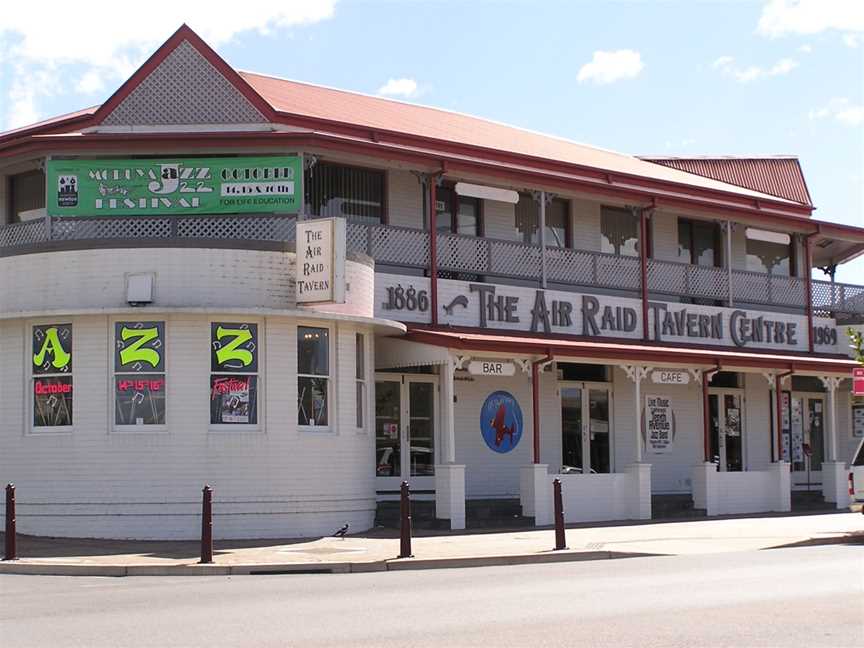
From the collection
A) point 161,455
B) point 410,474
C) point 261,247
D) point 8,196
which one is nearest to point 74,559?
point 161,455

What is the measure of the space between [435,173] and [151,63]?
5.30 metres

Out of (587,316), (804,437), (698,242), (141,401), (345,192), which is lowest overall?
(804,437)

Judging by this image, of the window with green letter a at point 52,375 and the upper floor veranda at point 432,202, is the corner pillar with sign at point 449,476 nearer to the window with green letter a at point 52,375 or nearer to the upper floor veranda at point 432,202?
the upper floor veranda at point 432,202

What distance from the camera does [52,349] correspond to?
19859mm

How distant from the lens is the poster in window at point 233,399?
19625 millimetres

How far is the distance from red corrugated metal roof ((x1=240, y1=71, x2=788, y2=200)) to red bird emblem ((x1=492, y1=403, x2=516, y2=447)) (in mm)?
4991

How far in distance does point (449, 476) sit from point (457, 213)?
20.3 ft

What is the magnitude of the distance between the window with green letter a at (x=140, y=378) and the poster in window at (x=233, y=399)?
0.77m

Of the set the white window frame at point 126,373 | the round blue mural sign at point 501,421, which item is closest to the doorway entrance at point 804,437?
the round blue mural sign at point 501,421

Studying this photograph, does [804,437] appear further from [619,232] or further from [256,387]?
[256,387]

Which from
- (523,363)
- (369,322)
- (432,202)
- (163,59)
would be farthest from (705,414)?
(163,59)

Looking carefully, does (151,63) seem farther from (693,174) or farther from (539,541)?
(693,174)

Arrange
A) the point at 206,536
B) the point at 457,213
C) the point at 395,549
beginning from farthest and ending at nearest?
the point at 457,213 < the point at 395,549 < the point at 206,536

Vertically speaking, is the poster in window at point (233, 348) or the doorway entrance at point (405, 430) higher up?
the poster in window at point (233, 348)
